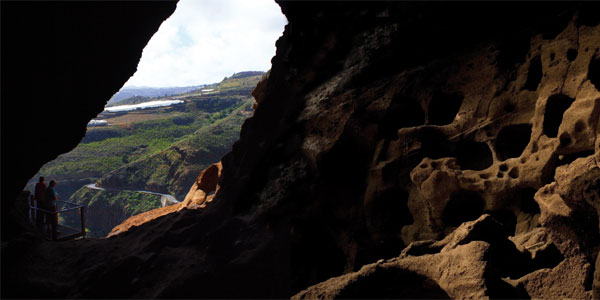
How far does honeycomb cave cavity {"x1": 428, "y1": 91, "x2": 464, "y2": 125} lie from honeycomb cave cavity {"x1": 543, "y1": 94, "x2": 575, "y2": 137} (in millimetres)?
1922

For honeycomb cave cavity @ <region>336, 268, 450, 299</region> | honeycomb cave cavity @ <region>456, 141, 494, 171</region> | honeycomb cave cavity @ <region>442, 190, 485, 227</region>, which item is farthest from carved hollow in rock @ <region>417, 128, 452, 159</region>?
honeycomb cave cavity @ <region>336, 268, 450, 299</region>

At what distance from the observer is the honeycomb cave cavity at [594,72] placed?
5.91 m

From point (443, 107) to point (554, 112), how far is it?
87.4 inches

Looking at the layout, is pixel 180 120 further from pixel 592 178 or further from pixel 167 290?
pixel 592 178

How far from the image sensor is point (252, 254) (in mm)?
8711

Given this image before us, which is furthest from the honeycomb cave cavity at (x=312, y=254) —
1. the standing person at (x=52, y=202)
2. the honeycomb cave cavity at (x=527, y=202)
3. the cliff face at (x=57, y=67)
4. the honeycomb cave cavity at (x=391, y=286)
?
the standing person at (x=52, y=202)

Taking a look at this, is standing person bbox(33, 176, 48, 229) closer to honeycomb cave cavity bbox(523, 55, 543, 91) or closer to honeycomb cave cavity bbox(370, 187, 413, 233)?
honeycomb cave cavity bbox(370, 187, 413, 233)

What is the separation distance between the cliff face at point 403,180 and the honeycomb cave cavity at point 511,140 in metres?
0.02

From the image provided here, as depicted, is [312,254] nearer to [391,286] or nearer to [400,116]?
[400,116]

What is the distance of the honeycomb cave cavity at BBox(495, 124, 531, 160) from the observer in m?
6.82

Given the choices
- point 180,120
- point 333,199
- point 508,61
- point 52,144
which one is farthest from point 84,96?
point 180,120

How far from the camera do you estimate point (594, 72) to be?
6.00 meters

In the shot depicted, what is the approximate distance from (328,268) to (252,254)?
5.35 ft

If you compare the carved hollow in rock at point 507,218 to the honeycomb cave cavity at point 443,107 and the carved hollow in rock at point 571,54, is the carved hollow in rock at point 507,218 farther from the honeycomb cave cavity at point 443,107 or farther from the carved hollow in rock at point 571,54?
the carved hollow in rock at point 571,54
